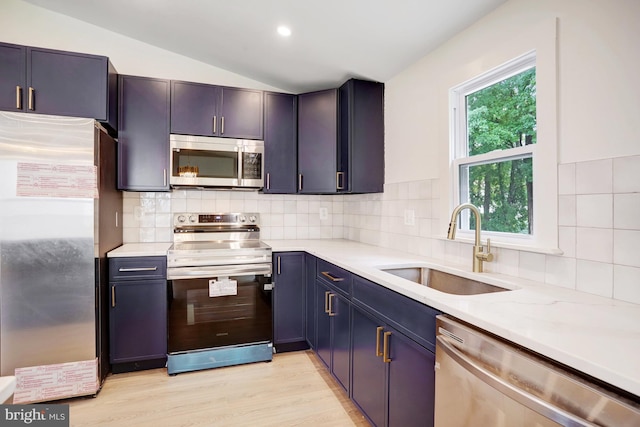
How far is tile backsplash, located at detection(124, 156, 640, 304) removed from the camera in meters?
1.19

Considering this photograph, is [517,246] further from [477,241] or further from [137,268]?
[137,268]

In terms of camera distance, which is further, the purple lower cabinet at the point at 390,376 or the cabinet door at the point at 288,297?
the cabinet door at the point at 288,297

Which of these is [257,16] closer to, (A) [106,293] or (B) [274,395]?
(A) [106,293]

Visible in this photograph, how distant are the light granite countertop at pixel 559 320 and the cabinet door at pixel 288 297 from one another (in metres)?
1.13

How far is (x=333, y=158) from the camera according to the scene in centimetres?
282

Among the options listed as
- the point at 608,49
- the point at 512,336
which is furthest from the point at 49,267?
the point at 608,49

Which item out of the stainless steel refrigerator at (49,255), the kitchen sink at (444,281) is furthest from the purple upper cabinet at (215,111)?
the kitchen sink at (444,281)

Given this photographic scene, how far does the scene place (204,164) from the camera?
8.93ft

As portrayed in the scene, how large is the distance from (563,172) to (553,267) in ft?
1.36

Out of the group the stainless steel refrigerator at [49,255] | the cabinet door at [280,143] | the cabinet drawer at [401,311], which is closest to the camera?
the cabinet drawer at [401,311]

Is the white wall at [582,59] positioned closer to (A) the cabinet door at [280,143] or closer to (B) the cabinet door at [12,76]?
(A) the cabinet door at [280,143]

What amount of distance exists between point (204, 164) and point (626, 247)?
8.68 feet

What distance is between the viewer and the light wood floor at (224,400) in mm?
1896

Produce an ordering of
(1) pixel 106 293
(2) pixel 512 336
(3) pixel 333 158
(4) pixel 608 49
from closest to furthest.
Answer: (2) pixel 512 336, (4) pixel 608 49, (1) pixel 106 293, (3) pixel 333 158
